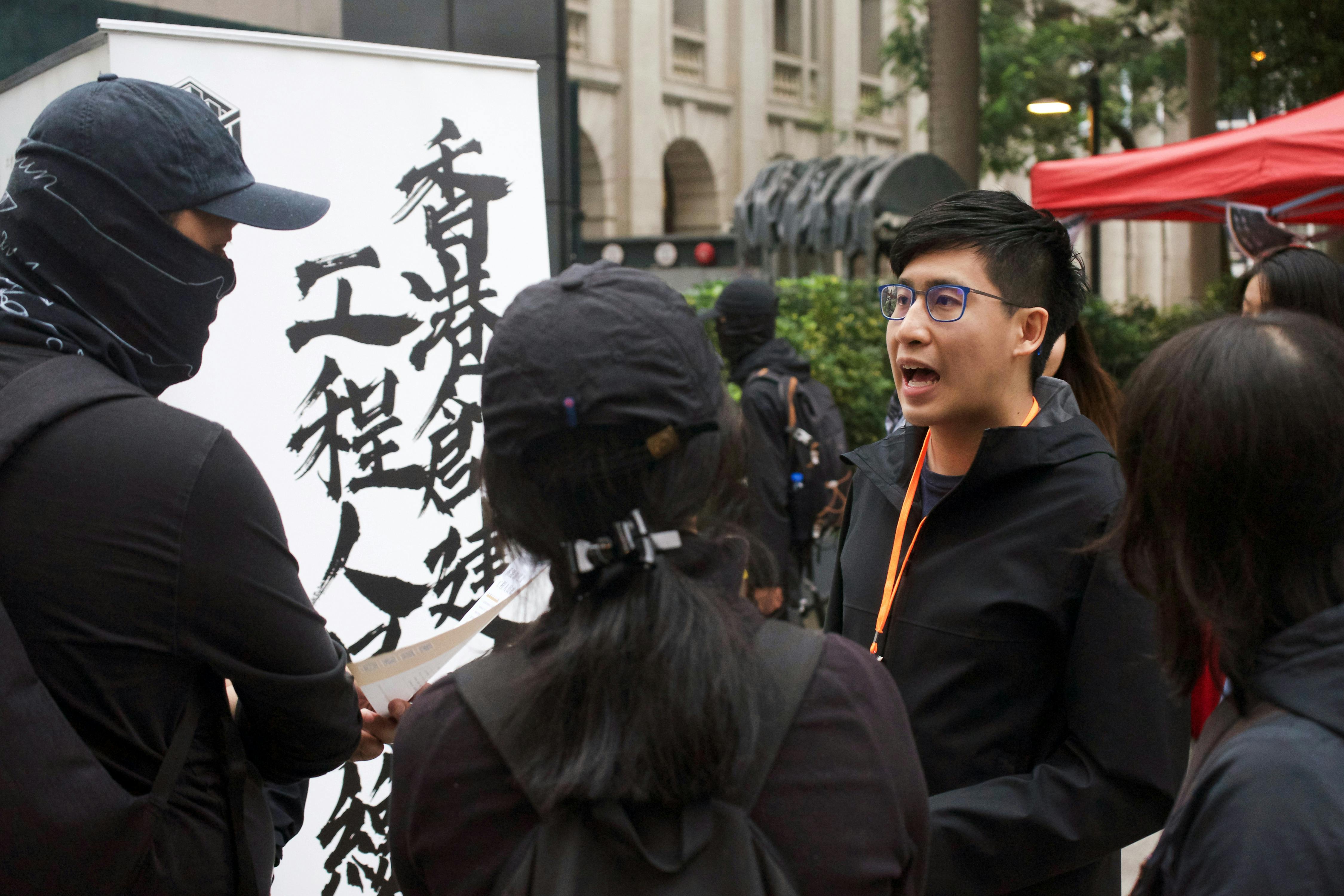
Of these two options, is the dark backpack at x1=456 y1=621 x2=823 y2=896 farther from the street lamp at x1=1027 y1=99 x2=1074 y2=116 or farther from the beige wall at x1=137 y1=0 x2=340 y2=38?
the street lamp at x1=1027 y1=99 x2=1074 y2=116

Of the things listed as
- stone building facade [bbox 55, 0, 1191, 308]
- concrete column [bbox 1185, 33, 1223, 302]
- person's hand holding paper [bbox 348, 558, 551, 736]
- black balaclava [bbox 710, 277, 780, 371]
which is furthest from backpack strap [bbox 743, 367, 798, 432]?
concrete column [bbox 1185, 33, 1223, 302]

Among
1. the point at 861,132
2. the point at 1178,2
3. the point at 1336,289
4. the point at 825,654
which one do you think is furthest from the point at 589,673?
the point at 861,132

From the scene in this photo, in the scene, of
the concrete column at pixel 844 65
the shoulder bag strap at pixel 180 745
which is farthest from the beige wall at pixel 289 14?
the concrete column at pixel 844 65

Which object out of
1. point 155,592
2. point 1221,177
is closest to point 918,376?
point 155,592

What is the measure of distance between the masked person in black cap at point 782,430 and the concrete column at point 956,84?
6949 mm

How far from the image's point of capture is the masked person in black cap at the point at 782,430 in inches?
211

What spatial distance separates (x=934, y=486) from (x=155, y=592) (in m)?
1.26

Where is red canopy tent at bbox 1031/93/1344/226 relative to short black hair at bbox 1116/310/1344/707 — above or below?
above

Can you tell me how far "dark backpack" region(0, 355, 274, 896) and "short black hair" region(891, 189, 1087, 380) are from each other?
4.16 ft

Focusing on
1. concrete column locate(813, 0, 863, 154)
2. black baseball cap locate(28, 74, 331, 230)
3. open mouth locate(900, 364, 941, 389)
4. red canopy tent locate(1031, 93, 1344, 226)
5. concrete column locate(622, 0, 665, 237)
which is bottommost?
open mouth locate(900, 364, 941, 389)

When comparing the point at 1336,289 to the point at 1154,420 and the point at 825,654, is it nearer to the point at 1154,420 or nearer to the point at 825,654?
the point at 1154,420

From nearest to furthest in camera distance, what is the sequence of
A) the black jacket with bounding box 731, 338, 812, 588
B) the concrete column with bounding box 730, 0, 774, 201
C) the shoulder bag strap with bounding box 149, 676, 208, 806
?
the shoulder bag strap with bounding box 149, 676, 208, 806 → the black jacket with bounding box 731, 338, 812, 588 → the concrete column with bounding box 730, 0, 774, 201

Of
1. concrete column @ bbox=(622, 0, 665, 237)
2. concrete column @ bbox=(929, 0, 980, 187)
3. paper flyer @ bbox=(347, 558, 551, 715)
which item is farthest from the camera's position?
concrete column @ bbox=(622, 0, 665, 237)

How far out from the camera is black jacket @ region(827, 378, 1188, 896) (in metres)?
1.72
